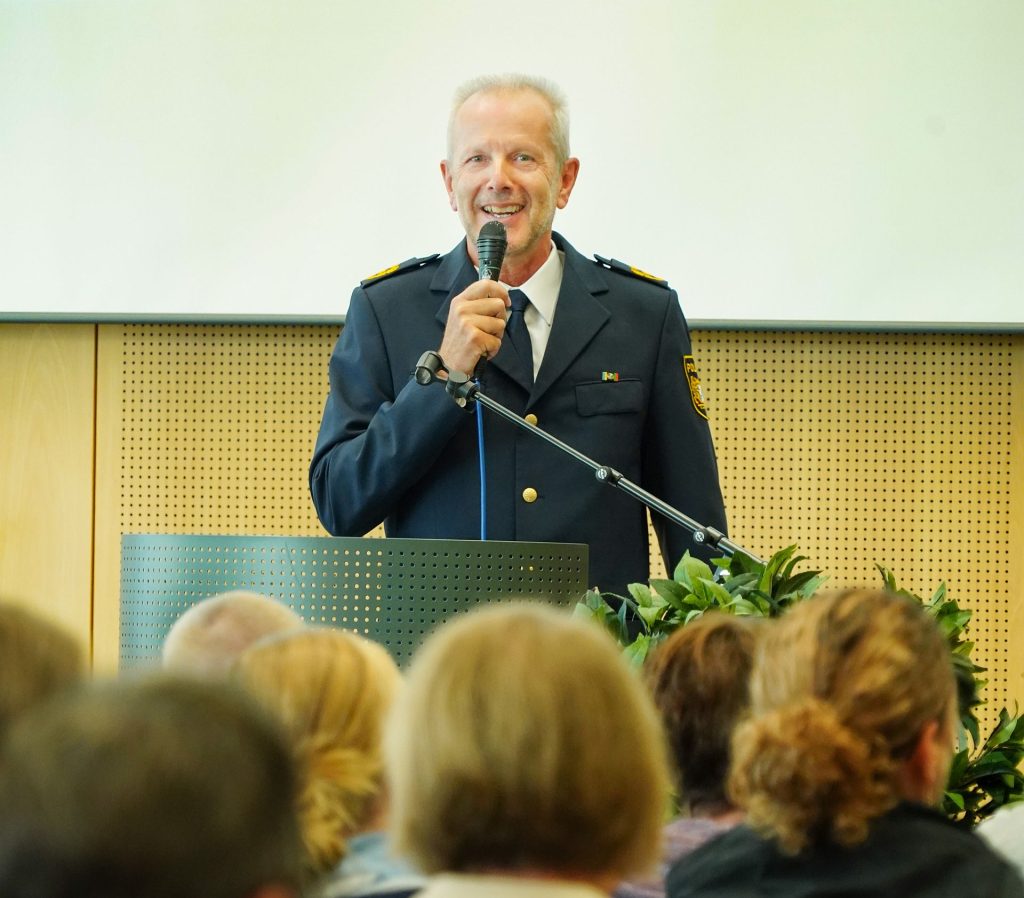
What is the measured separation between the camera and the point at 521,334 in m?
2.69

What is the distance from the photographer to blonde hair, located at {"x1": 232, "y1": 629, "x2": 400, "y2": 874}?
117 cm

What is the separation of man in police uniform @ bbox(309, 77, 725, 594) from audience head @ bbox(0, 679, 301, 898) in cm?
176

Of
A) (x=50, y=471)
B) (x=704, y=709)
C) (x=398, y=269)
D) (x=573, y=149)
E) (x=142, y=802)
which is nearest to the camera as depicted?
(x=142, y=802)

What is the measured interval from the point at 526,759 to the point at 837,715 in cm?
46

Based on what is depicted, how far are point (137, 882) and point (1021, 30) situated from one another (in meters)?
3.55

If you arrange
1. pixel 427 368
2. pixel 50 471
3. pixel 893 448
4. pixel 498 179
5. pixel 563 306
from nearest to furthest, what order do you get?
1. pixel 427 368
2. pixel 498 179
3. pixel 563 306
4. pixel 893 448
5. pixel 50 471

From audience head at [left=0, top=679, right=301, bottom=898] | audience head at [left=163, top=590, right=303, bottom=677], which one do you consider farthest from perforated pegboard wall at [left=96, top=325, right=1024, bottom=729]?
audience head at [left=0, top=679, right=301, bottom=898]

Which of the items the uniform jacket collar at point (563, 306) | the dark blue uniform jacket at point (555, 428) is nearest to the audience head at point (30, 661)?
the dark blue uniform jacket at point (555, 428)

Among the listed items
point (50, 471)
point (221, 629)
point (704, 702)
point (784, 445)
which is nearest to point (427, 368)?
point (221, 629)

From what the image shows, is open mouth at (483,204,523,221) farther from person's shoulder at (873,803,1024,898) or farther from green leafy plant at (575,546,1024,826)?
person's shoulder at (873,803,1024,898)

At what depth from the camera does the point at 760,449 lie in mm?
4008

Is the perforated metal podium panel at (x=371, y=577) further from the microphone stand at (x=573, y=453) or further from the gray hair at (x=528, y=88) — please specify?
the gray hair at (x=528, y=88)

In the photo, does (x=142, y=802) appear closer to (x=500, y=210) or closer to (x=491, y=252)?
(x=491, y=252)

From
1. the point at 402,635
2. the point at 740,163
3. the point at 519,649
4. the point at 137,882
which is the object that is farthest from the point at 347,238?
the point at 137,882
